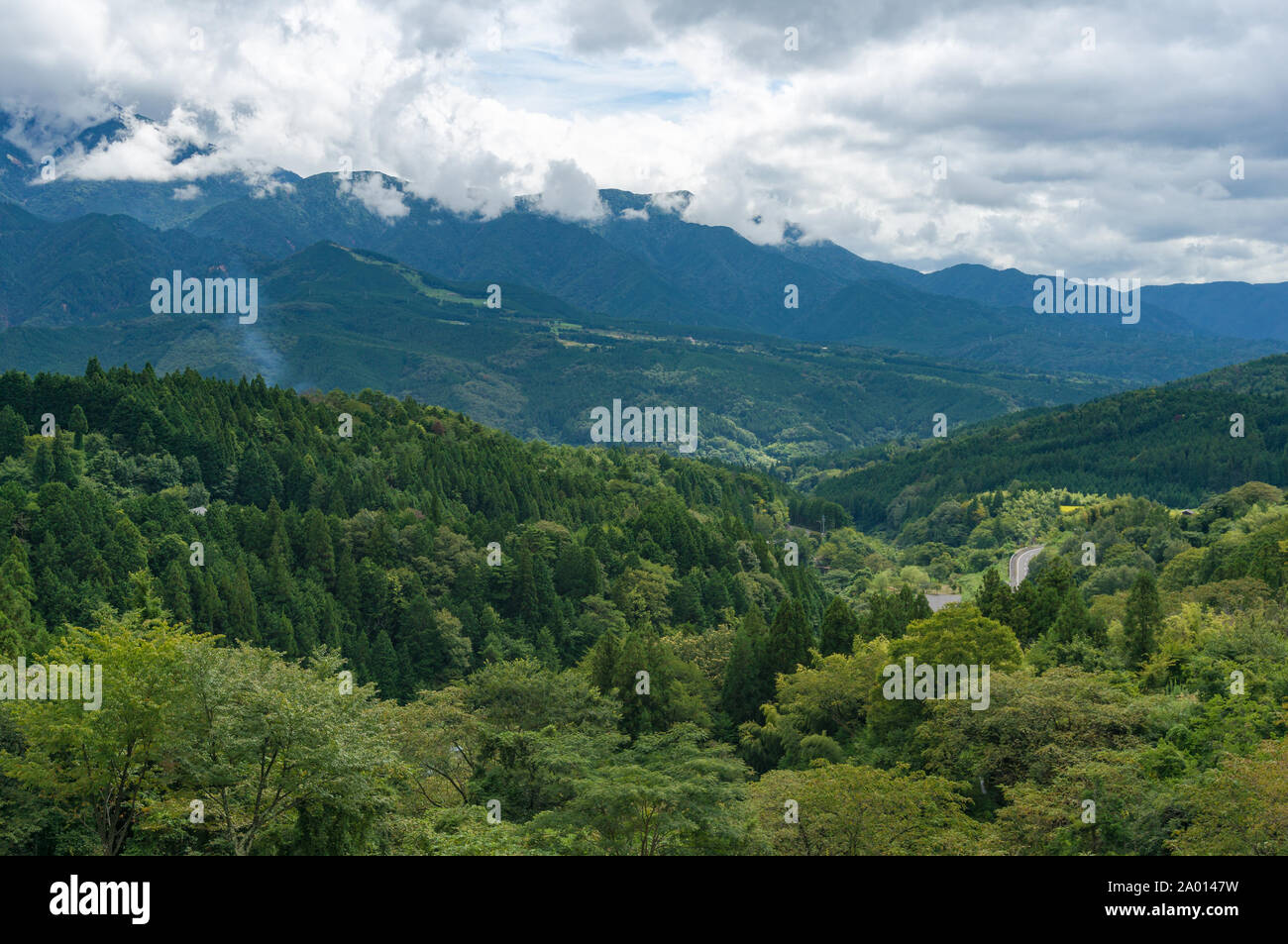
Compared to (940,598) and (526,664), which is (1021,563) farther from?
(526,664)

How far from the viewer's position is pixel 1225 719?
126 feet

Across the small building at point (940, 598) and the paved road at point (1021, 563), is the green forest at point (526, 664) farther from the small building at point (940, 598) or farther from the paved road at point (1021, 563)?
the small building at point (940, 598)

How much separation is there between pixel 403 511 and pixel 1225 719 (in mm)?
83024

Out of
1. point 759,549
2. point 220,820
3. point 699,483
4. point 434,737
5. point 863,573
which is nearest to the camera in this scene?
point 220,820

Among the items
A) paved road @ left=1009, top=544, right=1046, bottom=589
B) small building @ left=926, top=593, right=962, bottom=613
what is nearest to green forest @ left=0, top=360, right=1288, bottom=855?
paved road @ left=1009, top=544, right=1046, bottom=589

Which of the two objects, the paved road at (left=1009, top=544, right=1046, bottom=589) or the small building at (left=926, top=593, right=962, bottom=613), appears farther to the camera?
the paved road at (left=1009, top=544, right=1046, bottom=589)

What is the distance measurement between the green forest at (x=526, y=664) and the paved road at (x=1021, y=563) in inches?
129

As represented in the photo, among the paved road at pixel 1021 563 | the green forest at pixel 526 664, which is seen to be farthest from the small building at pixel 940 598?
the green forest at pixel 526 664

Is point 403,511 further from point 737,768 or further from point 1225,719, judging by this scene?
point 1225,719

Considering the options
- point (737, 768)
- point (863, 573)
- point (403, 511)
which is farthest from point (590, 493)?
point (737, 768)

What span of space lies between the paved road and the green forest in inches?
129

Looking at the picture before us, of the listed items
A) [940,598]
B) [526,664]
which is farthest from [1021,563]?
[526,664]

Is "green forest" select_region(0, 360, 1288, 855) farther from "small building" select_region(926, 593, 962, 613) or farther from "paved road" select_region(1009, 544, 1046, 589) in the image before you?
"small building" select_region(926, 593, 962, 613)

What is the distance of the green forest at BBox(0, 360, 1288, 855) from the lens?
32844mm
